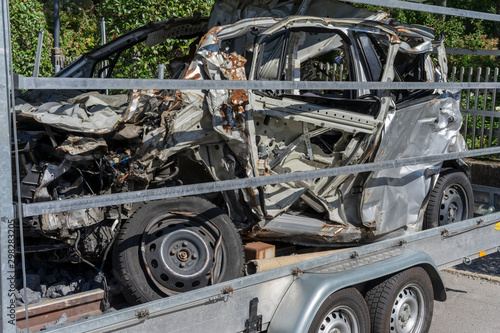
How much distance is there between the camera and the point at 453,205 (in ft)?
17.7

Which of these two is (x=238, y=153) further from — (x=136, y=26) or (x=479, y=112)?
(x=136, y=26)

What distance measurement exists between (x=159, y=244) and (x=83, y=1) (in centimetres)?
1887

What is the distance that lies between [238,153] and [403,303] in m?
1.74

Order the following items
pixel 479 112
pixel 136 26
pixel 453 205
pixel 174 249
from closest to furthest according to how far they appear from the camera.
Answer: pixel 174 249 < pixel 453 205 < pixel 479 112 < pixel 136 26

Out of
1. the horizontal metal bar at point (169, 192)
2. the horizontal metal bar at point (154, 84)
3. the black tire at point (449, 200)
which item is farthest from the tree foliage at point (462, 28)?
the horizontal metal bar at point (154, 84)

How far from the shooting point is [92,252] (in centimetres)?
394

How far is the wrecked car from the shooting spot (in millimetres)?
3789

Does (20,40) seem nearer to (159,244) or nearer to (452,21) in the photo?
(159,244)

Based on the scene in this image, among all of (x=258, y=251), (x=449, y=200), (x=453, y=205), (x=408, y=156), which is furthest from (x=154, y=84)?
(x=453, y=205)

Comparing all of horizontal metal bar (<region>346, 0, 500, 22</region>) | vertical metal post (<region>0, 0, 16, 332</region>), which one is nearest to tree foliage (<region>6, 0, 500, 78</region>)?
horizontal metal bar (<region>346, 0, 500, 22</region>)

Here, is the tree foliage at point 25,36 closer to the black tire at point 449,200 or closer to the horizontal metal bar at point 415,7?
the black tire at point 449,200

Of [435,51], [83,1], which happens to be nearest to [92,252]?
[435,51]

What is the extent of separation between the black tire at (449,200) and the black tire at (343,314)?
4.94 feet

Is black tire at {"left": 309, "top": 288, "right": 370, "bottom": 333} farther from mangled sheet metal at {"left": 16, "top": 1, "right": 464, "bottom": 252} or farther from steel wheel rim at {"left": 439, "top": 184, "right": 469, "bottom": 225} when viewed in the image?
steel wheel rim at {"left": 439, "top": 184, "right": 469, "bottom": 225}
